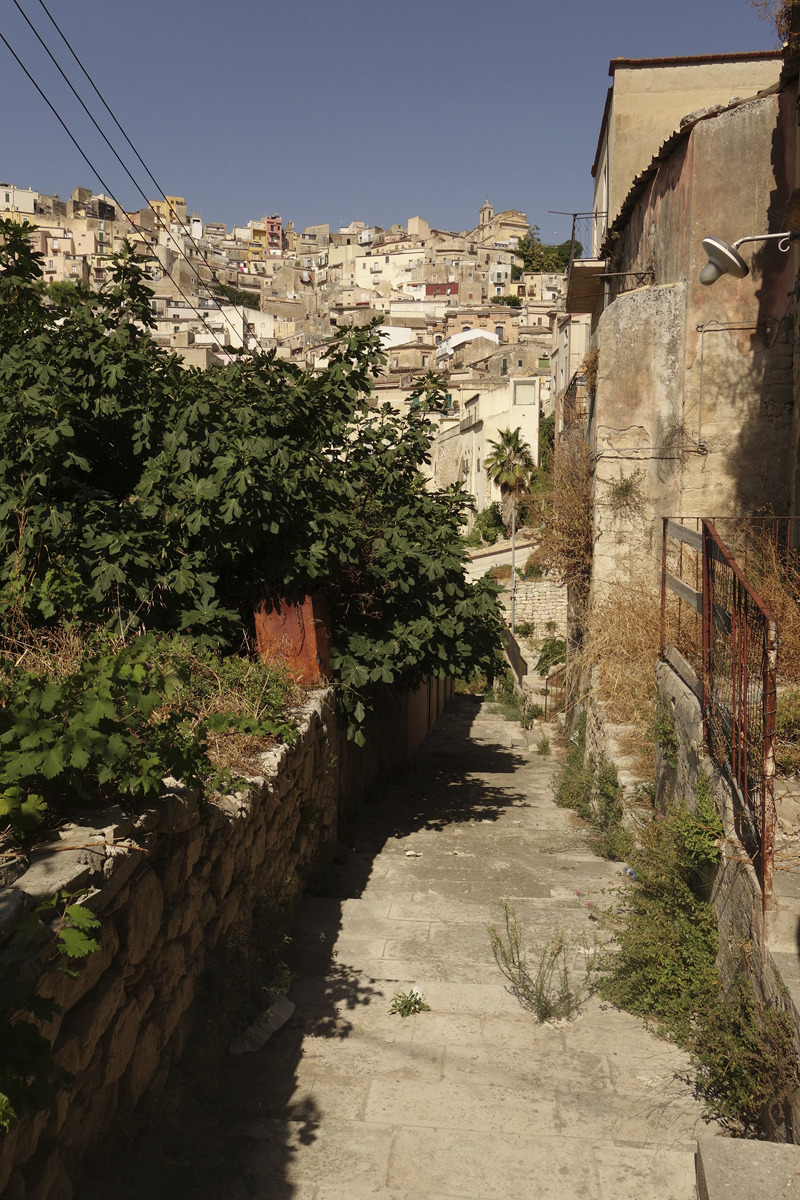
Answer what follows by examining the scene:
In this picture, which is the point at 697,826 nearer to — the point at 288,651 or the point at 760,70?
the point at 288,651

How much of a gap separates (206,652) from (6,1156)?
162 inches

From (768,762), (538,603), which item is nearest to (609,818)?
(768,762)

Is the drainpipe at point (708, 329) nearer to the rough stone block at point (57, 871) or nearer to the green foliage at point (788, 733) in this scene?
the green foliage at point (788, 733)

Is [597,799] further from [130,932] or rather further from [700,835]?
[130,932]

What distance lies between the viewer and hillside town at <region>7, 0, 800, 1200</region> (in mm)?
3209

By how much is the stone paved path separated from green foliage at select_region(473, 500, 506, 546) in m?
32.8

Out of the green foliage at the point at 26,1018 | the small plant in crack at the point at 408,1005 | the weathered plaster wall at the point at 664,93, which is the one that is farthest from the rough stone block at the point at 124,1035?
the weathered plaster wall at the point at 664,93

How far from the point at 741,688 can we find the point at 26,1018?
3.62 meters

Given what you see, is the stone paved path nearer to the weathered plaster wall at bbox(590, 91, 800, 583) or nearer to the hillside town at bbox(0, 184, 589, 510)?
the weathered plaster wall at bbox(590, 91, 800, 583)

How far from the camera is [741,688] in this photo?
468 centimetres

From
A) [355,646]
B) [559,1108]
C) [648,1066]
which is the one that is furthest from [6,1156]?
[355,646]

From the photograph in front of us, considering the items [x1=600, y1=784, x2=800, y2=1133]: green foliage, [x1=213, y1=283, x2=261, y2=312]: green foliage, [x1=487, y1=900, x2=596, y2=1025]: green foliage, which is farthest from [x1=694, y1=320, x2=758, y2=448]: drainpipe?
[x1=213, y1=283, x2=261, y2=312]: green foliage

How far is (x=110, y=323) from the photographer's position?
710cm

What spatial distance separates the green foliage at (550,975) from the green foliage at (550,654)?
66.2ft
